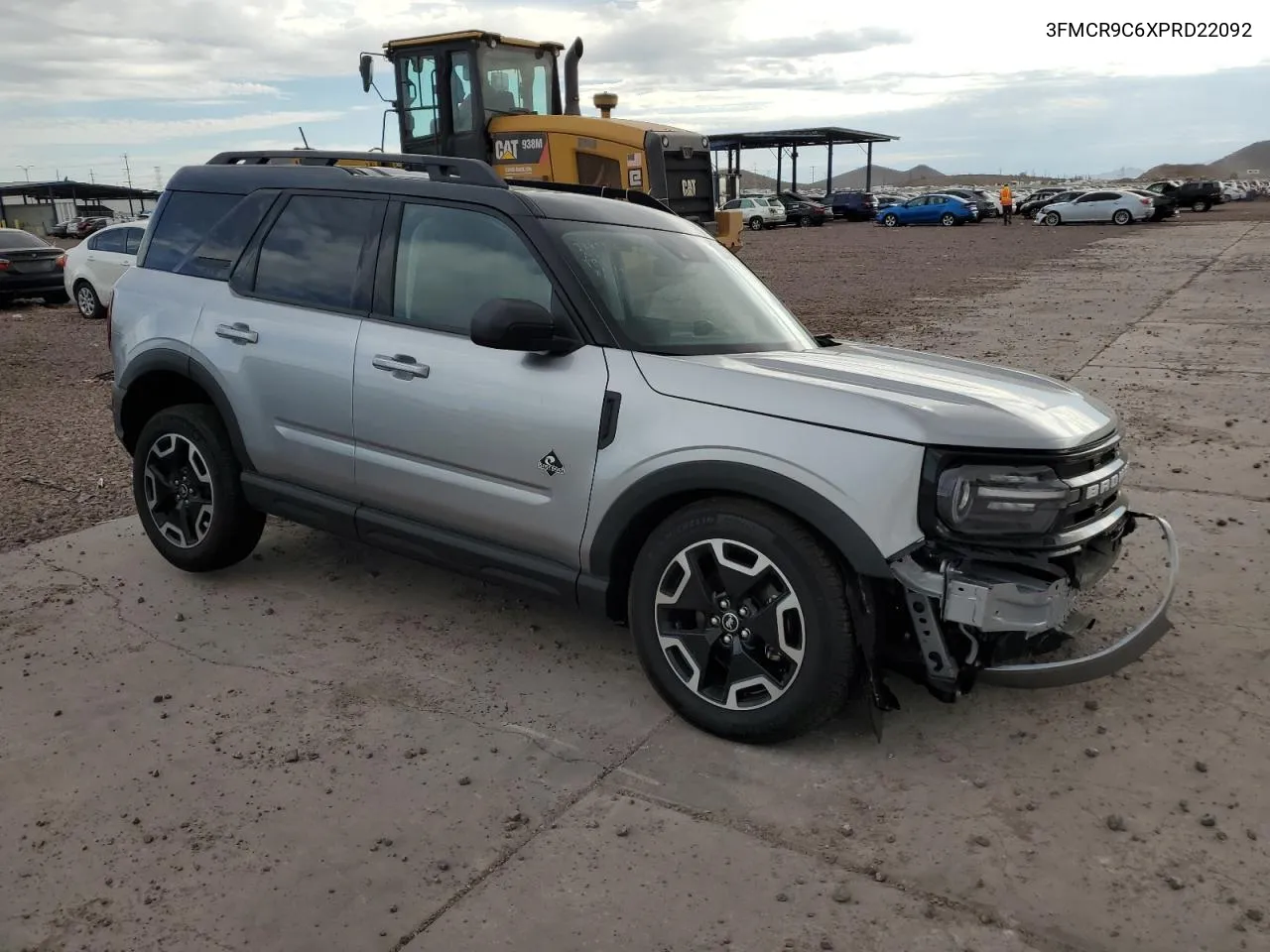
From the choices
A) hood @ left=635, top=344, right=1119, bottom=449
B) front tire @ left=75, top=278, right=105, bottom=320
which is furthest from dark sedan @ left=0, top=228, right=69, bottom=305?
hood @ left=635, top=344, right=1119, bottom=449

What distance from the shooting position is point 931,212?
44719 mm

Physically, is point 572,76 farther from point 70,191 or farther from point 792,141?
point 70,191

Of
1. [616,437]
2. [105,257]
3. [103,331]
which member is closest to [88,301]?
[105,257]

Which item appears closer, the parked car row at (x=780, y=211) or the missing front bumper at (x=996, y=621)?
the missing front bumper at (x=996, y=621)

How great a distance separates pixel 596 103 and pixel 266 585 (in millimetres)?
11033

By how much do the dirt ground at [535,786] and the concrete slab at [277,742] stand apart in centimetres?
Answer: 1

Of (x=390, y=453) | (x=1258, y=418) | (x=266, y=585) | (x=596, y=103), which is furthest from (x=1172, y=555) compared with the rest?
(x=596, y=103)

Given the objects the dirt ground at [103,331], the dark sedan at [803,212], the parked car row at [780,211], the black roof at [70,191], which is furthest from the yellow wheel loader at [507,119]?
the black roof at [70,191]

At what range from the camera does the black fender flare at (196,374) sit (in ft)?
15.8

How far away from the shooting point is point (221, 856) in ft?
9.86

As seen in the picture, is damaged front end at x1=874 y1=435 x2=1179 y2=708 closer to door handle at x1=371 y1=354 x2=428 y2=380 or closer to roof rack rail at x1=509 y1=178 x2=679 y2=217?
door handle at x1=371 y1=354 x2=428 y2=380

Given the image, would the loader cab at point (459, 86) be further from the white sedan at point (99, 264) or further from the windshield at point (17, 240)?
the windshield at point (17, 240)

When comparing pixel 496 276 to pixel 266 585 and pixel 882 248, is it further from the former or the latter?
pixel 882 248

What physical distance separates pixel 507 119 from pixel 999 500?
12.1 meters
